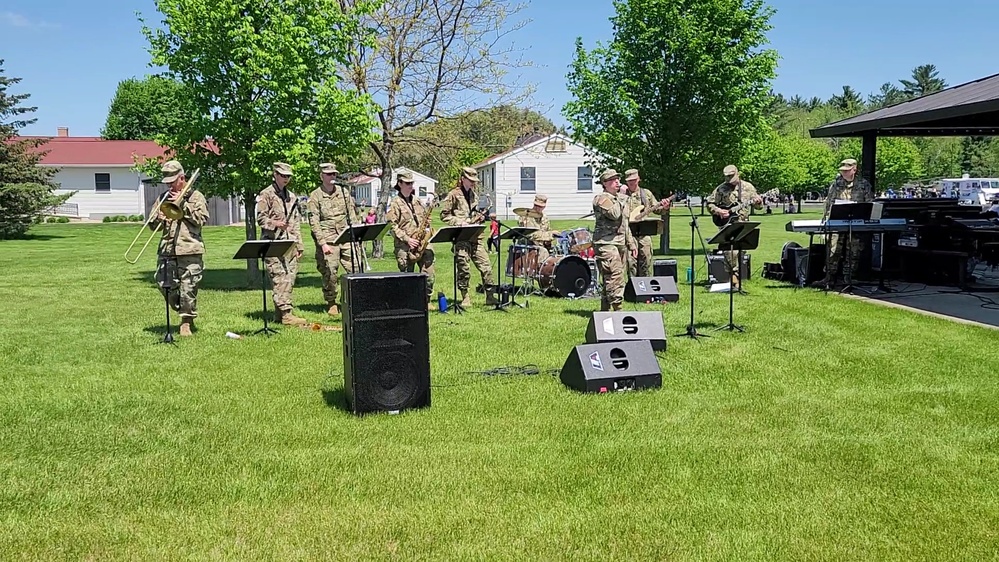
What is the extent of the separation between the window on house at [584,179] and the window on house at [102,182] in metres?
26.5

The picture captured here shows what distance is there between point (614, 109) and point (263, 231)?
13.6m

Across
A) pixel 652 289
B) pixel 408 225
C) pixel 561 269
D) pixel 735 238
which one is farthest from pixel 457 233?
pixel 735 238

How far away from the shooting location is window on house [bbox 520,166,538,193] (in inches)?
1917

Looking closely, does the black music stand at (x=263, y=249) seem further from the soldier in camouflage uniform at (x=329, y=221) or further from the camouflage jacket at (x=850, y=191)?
the camouflage jacket at (x=850, y=191)

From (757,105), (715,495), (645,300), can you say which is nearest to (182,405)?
(715,495)

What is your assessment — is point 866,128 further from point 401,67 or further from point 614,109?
point 401,67

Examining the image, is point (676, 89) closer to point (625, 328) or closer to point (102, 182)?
point (625, 328)

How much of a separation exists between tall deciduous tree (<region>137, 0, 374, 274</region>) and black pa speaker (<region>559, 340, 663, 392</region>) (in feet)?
28.7

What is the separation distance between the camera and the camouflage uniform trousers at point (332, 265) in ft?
38.7

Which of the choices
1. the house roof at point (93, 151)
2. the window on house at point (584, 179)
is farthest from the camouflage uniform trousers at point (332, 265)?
the window on house at point (584, 179)

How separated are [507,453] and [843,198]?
11.0 metres

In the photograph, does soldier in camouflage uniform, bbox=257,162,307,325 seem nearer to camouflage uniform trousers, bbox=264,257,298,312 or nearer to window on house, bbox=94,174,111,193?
camouflage uniform trousers, bbox=264,257,298,312

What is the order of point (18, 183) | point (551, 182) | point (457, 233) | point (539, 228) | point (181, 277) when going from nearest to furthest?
1. point (181, 277)
2. point (457, 233)
3. point (539, 228)
4. point (18, 183)
5. point (551, 182)

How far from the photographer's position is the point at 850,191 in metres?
14.5
